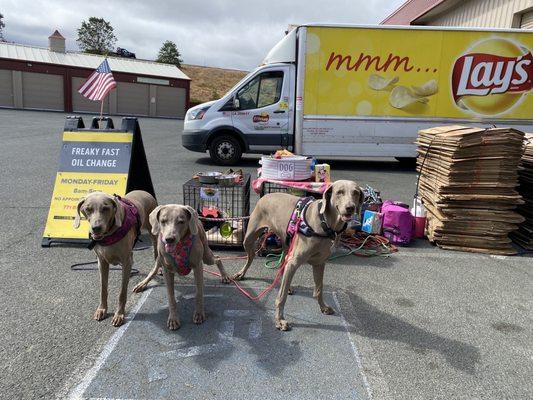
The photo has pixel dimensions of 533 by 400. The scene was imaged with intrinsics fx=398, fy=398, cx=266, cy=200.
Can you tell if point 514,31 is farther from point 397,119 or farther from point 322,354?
point 322,354

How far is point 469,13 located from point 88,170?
15975mm

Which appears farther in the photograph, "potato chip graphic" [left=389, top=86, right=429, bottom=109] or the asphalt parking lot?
"potato chip graphic" [left=389, top=86, right=429, bottom=109]

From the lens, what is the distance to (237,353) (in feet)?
10.4

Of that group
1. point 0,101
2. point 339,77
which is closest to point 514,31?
point 339,77

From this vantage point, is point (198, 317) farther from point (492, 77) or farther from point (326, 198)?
point (492, 77)

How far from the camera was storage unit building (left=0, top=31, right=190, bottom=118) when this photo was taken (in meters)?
35.2

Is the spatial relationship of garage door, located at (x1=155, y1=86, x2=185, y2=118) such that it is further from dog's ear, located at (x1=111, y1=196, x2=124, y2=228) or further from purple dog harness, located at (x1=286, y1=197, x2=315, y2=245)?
purple dog harness, located at (x1=286, y1=197, x2=315, y2=245)

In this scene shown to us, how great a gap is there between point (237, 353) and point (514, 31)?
1169cm

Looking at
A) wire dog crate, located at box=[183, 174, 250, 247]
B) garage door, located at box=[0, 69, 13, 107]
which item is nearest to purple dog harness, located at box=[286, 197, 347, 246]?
wire dog crate, located at box=[183, 174, 250, 247]

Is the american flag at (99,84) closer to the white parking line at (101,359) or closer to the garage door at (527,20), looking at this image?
the white parking line at (101,359)

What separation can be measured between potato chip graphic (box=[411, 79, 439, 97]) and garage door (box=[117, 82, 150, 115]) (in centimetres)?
3333

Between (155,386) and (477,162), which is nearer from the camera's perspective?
(155,386)

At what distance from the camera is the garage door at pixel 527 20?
483 inches

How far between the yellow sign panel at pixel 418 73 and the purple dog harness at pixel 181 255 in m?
8.34
